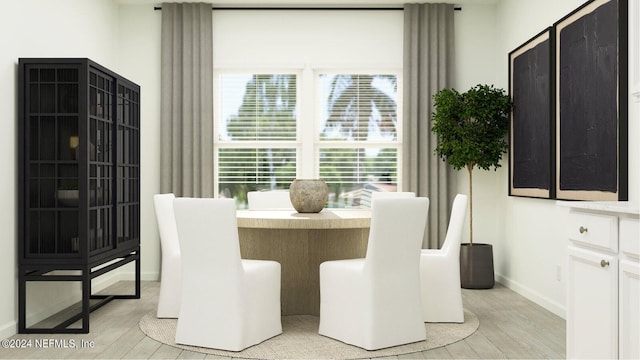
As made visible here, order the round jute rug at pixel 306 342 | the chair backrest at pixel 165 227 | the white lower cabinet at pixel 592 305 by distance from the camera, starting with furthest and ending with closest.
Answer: the chair backrest at pixel 165 227 → the round jute rug at pixel 306 342 → the white lower cabinet at pixel 592 305

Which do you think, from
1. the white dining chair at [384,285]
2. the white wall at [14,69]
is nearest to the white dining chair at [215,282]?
the white dining chair at [384,285]

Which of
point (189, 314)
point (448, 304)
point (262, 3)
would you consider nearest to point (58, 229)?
point (189, 314)

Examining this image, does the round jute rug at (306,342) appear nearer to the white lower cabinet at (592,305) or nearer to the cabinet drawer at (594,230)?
the white lower cabinet at (592,305)

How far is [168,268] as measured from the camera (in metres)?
4.16

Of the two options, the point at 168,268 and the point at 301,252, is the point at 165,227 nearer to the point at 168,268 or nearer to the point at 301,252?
the point at 168,268

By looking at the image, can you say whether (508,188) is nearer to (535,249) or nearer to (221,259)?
(535,249)

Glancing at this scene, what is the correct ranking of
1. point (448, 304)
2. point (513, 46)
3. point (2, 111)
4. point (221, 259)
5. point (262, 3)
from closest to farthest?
1. point (221, 259)
2. point (2, 111)
3. point (448, 304)
4. point (513, 46)
5. point (262, 3)

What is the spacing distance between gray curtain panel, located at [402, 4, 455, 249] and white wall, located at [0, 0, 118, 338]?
302 cm

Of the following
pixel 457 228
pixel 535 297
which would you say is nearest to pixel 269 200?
pixel 457 228

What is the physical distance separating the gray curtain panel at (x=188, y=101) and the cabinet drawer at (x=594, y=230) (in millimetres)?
3872

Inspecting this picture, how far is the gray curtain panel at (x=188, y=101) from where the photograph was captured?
5914mm

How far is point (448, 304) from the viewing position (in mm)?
4094

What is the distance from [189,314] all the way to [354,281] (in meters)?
0.95

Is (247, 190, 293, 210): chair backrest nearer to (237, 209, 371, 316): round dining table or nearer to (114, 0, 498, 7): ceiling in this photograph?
(237, 209, 371, 316): round dining table
